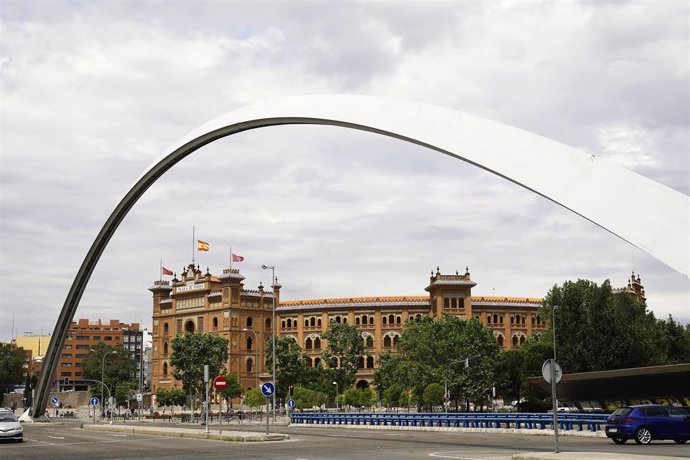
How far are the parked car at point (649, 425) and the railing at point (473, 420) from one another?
6579mm

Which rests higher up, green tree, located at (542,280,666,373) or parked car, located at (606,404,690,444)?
green tree, located at (542,280,666,373)

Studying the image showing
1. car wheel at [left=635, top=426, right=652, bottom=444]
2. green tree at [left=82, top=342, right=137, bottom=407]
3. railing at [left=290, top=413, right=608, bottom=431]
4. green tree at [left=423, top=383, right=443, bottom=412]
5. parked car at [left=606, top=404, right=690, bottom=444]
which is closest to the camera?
car wheel at [left=635, top=426, right=652, bottom=444]

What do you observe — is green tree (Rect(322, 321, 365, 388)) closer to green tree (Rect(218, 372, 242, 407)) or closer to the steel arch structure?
green tree (Rect(218, 372, 242, 407))

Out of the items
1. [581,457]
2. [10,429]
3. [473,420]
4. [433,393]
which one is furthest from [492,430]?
[433,393]

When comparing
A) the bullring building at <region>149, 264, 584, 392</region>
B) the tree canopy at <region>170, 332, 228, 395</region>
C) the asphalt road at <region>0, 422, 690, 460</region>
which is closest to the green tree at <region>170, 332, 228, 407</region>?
the tree canopy at <region>170, 332, 228, 395</region>

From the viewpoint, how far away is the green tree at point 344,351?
10081cm

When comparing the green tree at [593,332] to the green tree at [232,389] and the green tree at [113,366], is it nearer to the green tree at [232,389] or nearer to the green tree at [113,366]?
the green tree at [232,389]

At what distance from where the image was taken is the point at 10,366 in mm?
156750

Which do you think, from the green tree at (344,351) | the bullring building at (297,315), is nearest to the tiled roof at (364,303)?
the bullring building at (297,315)

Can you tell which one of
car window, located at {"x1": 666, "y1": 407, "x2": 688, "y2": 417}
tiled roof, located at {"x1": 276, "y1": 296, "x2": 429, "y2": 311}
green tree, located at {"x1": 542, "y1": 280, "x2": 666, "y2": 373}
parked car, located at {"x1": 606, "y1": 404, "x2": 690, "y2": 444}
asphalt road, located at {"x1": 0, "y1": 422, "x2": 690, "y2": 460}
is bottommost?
asphalt road, located at {"x1": 0, "y1": 422, "x2": 690, "y2": 460}

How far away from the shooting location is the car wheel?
88.0 feet

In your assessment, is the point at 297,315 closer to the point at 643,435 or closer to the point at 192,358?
the point at 192,358

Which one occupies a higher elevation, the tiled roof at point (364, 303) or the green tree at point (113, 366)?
the tiled roof at point (364, 303)

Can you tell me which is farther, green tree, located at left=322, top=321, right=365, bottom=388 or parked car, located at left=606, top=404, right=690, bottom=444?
green tree, located at left=322, top=321, right=365, bottom=388
